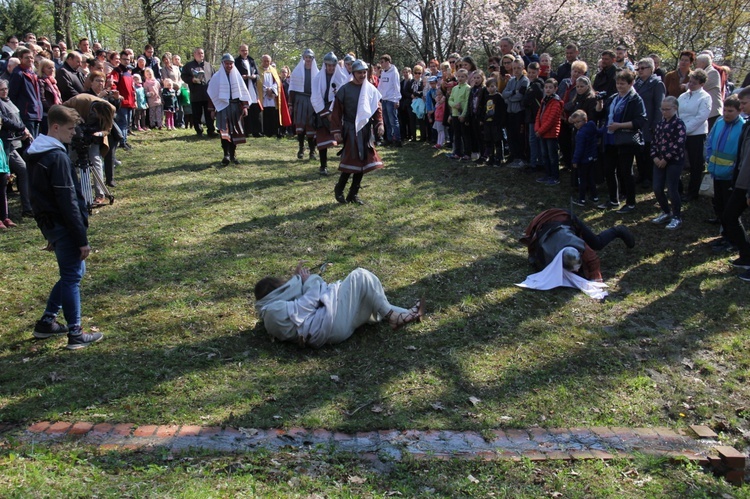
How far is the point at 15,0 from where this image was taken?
84.5 feet

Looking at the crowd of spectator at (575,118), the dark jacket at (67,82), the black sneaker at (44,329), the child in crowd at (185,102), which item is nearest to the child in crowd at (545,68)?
the crowd of spectator at (575,118)

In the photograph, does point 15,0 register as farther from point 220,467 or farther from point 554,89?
point 220,467

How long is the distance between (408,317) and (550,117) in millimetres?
6207

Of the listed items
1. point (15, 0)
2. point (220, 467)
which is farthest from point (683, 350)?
point (15, 0)

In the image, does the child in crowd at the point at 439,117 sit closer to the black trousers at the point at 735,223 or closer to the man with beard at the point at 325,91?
the man with beard at the point at 325,91

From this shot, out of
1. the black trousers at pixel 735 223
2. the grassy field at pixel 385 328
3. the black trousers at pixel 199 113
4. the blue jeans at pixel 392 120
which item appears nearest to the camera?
the grassy field at pixel 385 328

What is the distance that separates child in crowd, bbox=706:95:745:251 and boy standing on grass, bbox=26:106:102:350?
7584mm

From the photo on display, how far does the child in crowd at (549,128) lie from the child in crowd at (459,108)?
2103mm

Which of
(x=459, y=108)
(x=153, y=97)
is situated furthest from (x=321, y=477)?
(x=153, y=97)

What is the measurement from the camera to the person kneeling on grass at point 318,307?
5227 millimetres

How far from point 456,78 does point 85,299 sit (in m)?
9.44

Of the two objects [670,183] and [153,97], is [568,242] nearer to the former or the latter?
[670,183]

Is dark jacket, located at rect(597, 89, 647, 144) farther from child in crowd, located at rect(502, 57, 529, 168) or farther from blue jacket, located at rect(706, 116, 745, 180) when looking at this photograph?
child in crowd, located at rect(502, 57, 529, 168)

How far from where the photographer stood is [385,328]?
575 cm
